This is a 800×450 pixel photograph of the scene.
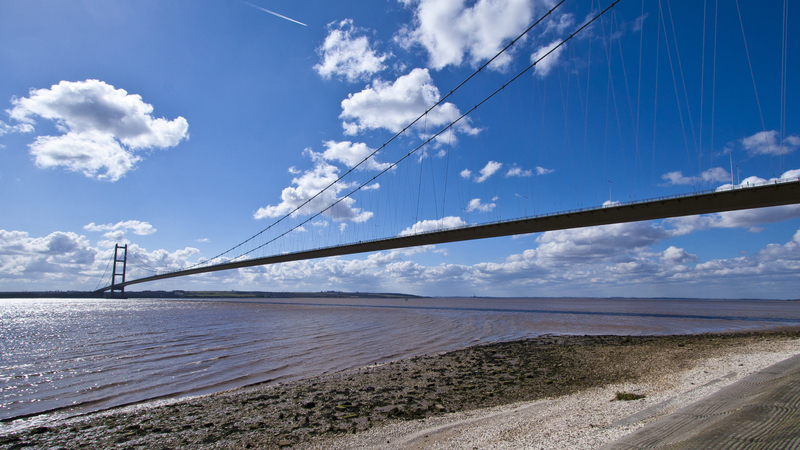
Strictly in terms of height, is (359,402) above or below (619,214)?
below

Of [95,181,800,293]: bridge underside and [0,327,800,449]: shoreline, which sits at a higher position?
[95,181,800,293]: bridge underside

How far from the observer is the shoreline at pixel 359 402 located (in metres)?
5.90

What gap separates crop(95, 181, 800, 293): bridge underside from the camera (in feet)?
92.9

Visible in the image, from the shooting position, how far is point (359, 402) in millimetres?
7477

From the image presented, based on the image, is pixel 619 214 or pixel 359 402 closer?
pixel 359 402

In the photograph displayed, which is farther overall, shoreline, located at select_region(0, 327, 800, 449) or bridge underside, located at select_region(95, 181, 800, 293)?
bridge underside, located at select_region(95, 181, 800, 293)

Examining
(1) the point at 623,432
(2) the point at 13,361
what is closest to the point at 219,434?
(1) the point at 623,432

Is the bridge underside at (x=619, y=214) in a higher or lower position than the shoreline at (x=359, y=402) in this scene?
higher

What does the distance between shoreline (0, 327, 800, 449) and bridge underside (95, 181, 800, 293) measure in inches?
921

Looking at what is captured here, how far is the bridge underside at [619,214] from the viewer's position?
28328 mm

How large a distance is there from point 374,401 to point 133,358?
1040cm

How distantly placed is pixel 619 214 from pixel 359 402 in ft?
116

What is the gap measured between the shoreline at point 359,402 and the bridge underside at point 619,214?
23400 millimetres

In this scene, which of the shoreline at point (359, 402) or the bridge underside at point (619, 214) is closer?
the shoreline at point (359, 402)
